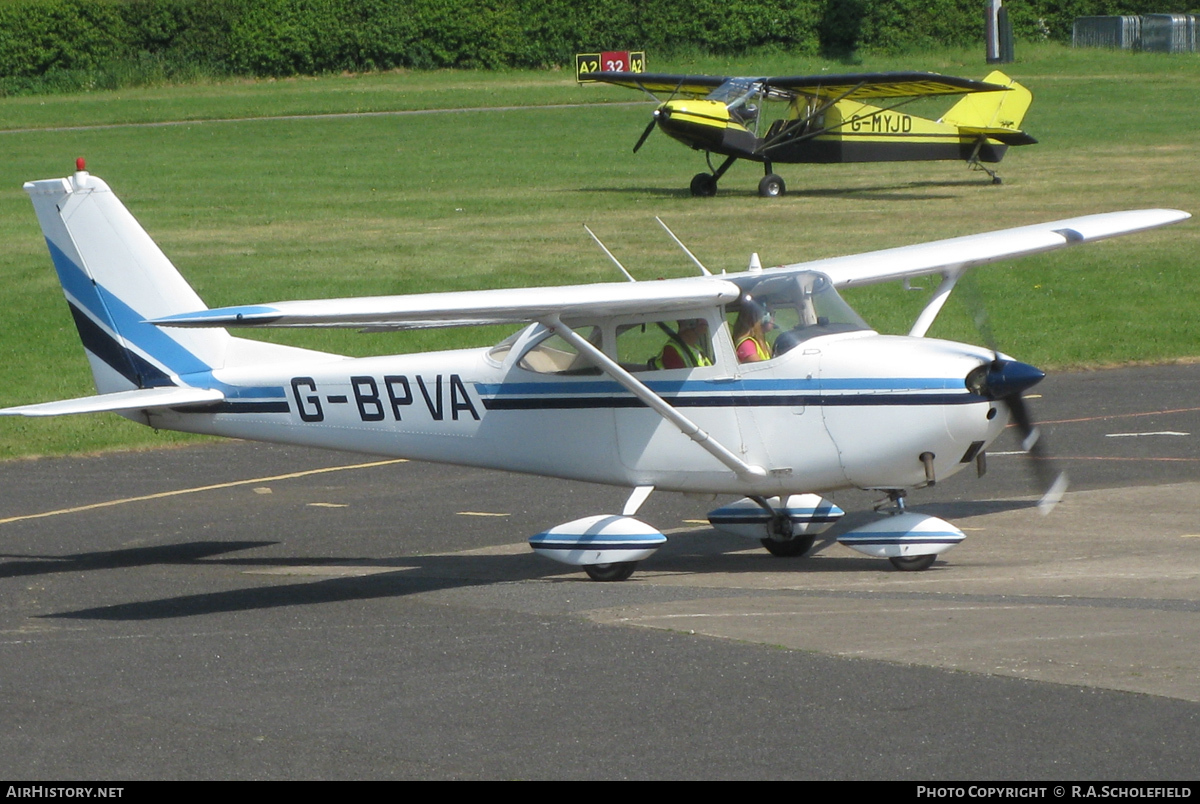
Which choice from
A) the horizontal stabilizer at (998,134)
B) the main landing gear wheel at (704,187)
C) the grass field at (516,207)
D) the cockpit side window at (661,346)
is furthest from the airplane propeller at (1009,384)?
the horizontal stabilizer at (998,134)

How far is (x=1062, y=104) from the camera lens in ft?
179

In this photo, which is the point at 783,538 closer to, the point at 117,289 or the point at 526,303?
the point at 526,303

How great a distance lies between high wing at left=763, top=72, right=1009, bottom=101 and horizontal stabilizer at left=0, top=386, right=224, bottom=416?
77.7ft

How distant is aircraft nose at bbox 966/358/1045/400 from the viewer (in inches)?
396

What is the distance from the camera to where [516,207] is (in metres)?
35.5

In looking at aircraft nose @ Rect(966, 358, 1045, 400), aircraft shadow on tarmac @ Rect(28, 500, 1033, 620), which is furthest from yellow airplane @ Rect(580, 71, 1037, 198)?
aircraft nose @ Rect(966, 358, 1045, 400)

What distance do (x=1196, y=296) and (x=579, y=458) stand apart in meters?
16.9

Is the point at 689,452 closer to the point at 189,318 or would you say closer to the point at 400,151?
the point at 189,318

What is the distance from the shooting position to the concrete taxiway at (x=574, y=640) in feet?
22.7

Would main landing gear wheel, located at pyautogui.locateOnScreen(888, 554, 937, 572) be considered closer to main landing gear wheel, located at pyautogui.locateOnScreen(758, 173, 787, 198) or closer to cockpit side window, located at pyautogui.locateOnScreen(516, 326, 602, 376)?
cockpit side window, located at pyautogui.locateOnScreen(516, 326, 602, 376)

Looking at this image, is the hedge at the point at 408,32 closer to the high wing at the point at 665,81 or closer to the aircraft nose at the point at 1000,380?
the high wing at the point at 665,81

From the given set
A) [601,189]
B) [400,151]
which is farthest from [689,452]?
[400,151]
